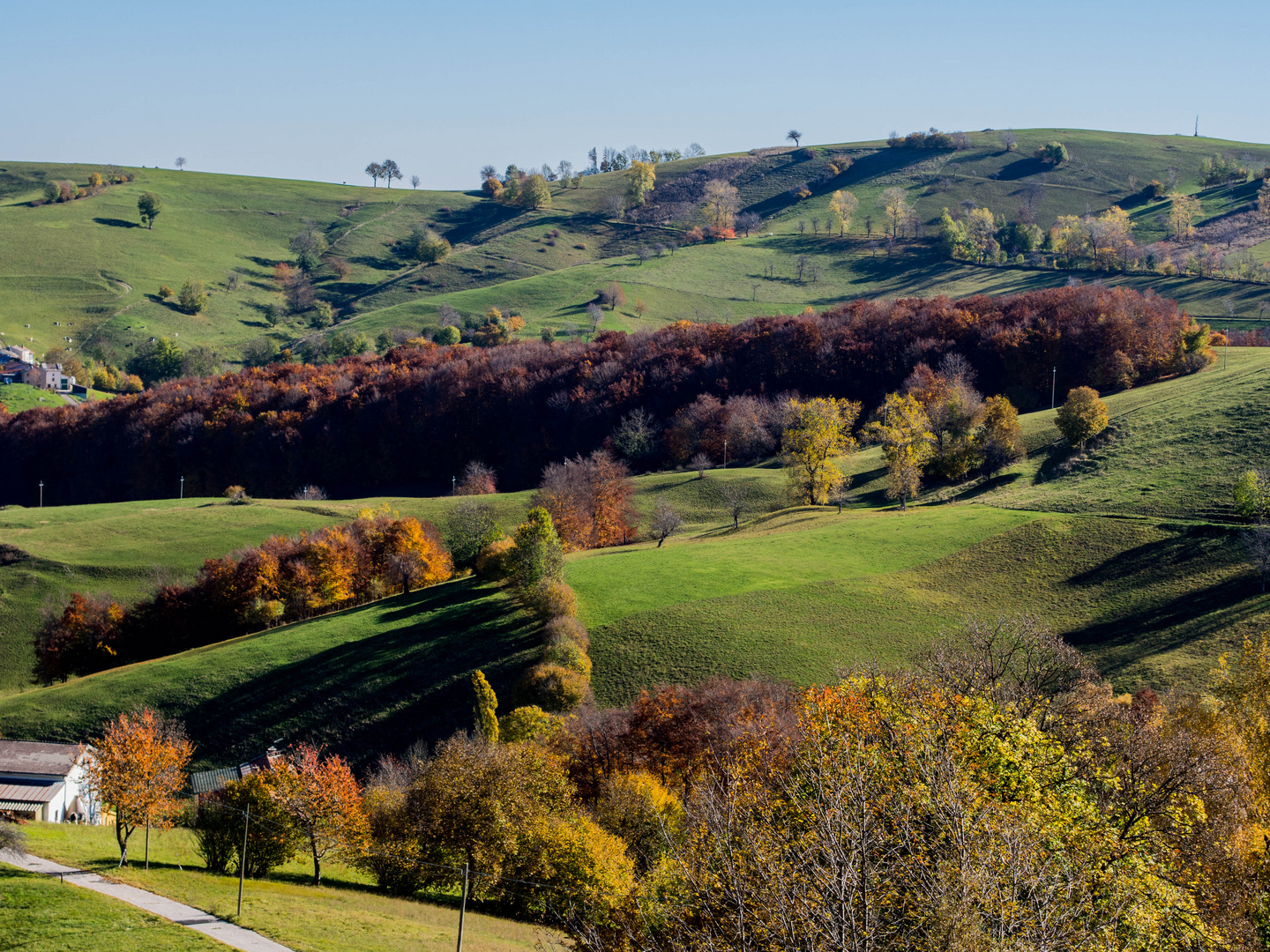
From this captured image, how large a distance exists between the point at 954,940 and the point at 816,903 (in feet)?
9.86

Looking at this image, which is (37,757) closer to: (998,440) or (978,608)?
(978,608)

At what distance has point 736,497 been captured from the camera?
104 meters

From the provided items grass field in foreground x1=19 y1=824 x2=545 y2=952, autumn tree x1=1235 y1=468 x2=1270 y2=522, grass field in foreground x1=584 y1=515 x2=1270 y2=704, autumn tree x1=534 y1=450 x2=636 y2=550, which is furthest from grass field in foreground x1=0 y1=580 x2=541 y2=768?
autumn tree x1=1235 y1=468 x2=1270 y2=522

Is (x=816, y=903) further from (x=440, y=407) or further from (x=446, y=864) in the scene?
(x=440, y=407)

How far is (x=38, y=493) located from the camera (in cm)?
15412

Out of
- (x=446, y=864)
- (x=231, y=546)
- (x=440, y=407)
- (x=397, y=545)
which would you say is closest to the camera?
(x=446, y=864)

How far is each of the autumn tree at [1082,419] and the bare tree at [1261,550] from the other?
28607 millimetres

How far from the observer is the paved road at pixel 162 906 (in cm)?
2964

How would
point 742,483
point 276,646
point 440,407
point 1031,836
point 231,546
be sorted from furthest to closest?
1. point 440,407
2. point 742,483
3. point 231,546
4. point 276,646
5. point 1031,836

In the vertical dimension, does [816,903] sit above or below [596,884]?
above

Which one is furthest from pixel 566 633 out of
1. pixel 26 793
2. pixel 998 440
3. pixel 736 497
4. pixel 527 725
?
pixel 998 440

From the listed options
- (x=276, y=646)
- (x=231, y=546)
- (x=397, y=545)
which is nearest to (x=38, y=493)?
(x=231, y=546)

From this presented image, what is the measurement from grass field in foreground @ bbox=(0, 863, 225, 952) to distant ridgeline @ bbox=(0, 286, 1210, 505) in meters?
105

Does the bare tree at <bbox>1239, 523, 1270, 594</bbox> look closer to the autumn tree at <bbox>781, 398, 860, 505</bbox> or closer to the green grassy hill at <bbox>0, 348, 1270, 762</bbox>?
the green grassy hill at <bbox>0, 348, 1270, 762</bbox>
